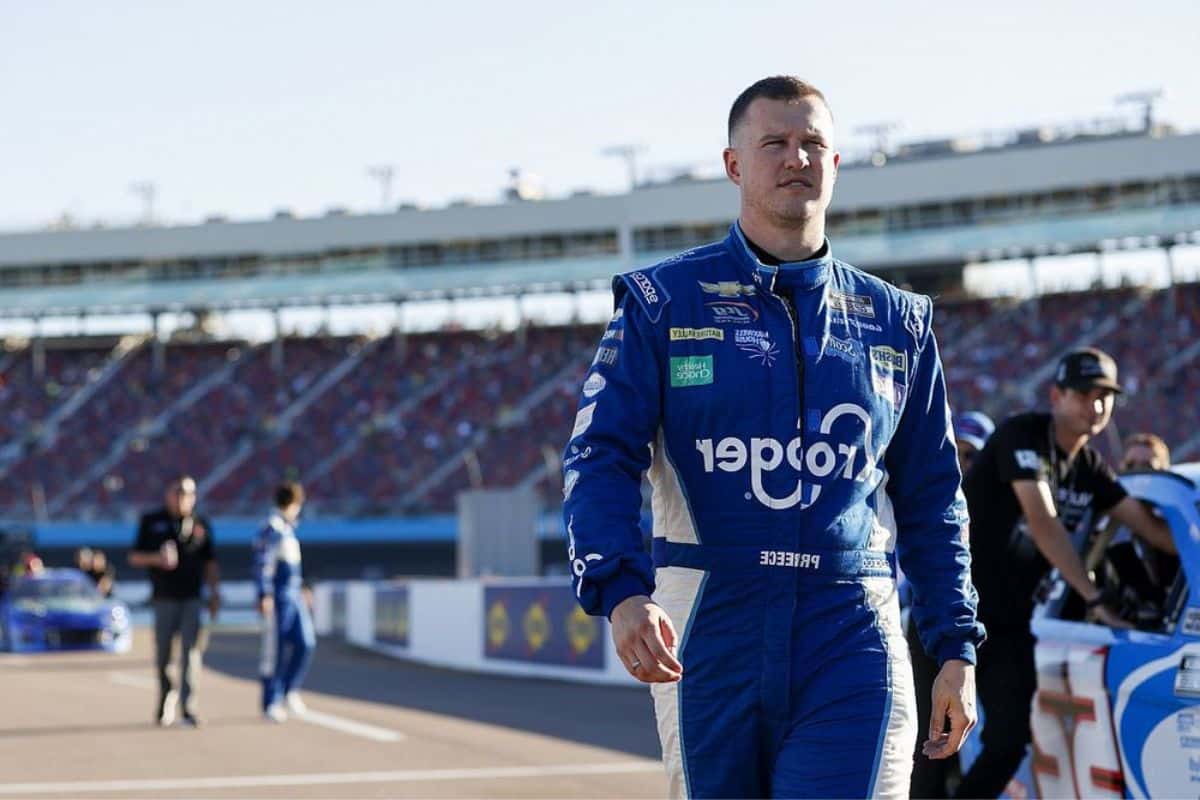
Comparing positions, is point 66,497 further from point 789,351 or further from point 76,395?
point 789,351

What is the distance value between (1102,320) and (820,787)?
148 feet

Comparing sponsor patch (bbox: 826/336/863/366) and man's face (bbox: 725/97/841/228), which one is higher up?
man's face (bbox: 725/97/841/228)

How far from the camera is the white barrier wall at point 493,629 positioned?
21.0m

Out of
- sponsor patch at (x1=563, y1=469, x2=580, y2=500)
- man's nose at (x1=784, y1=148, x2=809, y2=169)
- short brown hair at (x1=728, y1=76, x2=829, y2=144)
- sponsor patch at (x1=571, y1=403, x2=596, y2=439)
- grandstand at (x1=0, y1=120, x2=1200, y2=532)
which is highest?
grandstand at (x1=0, y1=120, x2=1200, y2=532)

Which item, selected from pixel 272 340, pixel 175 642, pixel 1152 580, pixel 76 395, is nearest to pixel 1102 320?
pixel 272 340

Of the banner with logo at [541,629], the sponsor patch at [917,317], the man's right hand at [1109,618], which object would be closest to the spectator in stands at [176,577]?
the banner with logo at [541,629]

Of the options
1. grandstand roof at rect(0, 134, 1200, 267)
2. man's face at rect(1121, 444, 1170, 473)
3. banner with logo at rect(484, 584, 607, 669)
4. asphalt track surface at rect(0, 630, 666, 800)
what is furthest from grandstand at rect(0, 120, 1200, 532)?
man's face at rect(1121, 444, 1170, 473)

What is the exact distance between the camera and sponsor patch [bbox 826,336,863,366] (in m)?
4.29

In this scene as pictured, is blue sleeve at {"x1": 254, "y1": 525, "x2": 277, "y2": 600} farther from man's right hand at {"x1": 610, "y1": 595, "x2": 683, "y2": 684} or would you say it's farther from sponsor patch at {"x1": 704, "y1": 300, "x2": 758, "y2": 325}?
A: man's right hand at {"x1": 610, "y1": 595, "x2": 683, "y2": 684}

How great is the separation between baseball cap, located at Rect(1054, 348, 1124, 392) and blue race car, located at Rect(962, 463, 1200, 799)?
16.1 inches

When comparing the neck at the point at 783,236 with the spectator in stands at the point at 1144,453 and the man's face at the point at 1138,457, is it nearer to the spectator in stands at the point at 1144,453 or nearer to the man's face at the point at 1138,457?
the spectator in stands at the point at 1144,453

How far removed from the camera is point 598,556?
3.95m

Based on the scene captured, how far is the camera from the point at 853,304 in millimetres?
4418

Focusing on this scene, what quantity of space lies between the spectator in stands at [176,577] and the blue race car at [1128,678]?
29.4 ft
